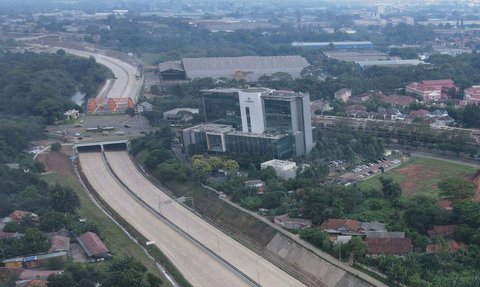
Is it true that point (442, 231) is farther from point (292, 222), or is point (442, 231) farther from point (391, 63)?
point (391, 63)

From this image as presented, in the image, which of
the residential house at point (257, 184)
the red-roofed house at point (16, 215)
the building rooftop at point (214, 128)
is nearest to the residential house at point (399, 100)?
the building rooftop at point (214, 128)

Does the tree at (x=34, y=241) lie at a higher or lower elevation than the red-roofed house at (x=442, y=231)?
higher

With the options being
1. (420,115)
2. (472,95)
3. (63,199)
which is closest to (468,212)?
(63,199)

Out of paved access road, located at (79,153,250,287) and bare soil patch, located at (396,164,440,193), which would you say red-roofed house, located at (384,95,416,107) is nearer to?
bare soil patch, located at (396,164,440,193)

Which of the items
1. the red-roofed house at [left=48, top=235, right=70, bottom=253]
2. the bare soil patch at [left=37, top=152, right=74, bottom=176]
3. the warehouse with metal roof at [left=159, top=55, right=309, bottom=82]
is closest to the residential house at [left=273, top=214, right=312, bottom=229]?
the red-roofed house at [left=48, top=235, right=70, bottom=253]

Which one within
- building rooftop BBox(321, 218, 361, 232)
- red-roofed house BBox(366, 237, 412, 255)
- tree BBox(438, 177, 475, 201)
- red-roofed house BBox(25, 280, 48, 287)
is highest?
red-roofed house BBox(25, 280, 48, 287)

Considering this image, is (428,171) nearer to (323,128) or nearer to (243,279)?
(323,128)

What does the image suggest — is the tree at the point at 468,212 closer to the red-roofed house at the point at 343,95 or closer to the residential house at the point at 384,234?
the residential house at the point at 384,234
